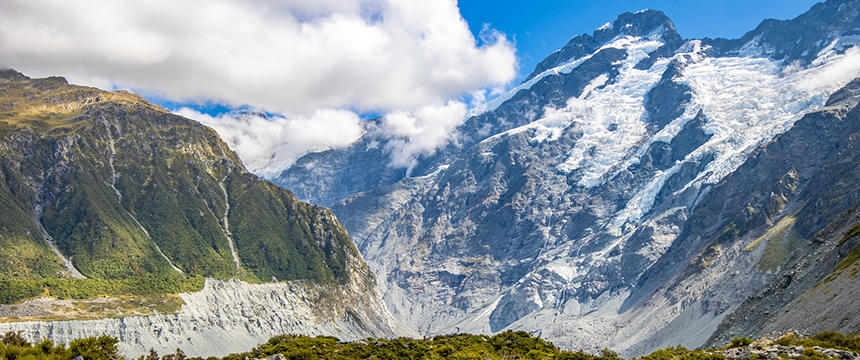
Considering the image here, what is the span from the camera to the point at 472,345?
8150cm

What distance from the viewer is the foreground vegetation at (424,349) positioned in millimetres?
47500

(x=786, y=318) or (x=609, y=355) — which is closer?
(x=609, y=355)

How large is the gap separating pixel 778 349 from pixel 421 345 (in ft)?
139

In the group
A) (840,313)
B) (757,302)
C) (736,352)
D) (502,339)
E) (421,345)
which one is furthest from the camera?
(757,302)

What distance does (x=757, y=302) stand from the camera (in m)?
116

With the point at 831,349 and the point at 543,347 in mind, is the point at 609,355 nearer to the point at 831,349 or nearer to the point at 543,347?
the point at 543,347

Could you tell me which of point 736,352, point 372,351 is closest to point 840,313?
point 736,352

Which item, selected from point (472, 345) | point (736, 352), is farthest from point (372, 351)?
point (736, 352)

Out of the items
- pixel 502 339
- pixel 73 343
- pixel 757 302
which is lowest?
pixel 757 302

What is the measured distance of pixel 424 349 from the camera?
76.4 meters

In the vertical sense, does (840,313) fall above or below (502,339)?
below

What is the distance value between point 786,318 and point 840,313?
1746 cm

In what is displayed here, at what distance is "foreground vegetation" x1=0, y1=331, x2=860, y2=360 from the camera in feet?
156

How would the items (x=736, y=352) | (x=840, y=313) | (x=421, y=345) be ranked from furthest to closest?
(x=421, y=345), (x=840, y=313), (x=736, y=352)
